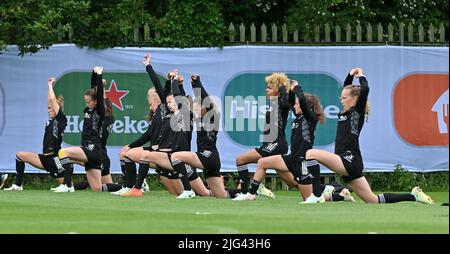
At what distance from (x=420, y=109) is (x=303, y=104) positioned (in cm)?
693

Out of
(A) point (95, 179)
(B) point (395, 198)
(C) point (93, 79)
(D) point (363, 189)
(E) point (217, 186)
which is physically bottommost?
(A) point (95, 179)

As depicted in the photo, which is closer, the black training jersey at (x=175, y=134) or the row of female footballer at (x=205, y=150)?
the row of female footballer at (x=205, y=150)

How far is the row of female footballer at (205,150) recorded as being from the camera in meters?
16.7

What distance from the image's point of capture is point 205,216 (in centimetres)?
1413

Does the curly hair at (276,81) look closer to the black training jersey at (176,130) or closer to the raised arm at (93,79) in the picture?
the black training jersey at (176,130)

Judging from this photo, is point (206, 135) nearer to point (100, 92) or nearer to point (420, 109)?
point (100, 92)

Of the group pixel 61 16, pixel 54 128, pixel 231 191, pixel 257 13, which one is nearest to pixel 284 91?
pixel 231 191

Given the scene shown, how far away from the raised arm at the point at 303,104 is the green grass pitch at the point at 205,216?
1.25 metres

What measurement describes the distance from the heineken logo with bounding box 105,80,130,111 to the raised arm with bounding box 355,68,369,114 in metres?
7.71

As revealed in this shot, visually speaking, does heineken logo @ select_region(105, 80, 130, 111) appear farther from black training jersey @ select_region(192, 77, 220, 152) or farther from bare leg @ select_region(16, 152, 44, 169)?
black training jersey @ select_region(192, 77, 220, 152)

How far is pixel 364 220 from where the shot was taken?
13305 mm

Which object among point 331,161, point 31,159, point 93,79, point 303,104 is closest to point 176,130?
point 93,79

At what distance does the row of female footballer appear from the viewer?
1669 cm

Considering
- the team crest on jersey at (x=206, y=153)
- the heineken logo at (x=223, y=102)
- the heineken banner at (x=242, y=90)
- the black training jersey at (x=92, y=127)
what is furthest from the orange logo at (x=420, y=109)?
the black training jersey at (x=92, y=127)
